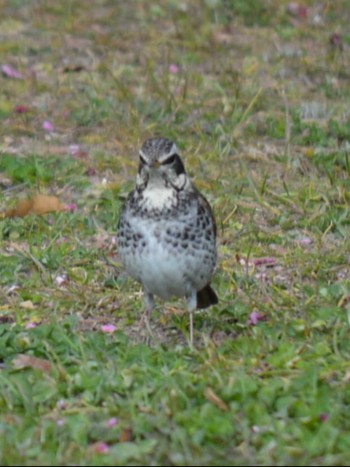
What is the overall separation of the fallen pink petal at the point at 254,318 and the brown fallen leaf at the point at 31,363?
1.20m

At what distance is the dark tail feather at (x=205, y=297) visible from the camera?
24.1 ft

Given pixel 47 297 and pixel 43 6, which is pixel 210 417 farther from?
pixel 43 6

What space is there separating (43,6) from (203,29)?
1.68 m

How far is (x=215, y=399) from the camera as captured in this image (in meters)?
5.91

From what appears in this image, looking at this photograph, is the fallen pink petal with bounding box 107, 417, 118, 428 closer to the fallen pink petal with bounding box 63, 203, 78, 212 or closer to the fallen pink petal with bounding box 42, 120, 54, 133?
the fallen pink petal with bounding box 63, 203, 78, 212

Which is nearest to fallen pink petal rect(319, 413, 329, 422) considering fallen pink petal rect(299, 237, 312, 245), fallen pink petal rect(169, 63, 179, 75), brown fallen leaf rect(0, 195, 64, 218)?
fallen pink petal rect(299, 237, 312, 245)

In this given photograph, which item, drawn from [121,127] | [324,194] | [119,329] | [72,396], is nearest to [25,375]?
[72,396]

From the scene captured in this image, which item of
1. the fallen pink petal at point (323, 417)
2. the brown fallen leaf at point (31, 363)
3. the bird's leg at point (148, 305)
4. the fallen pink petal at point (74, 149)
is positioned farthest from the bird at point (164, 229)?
the fallen pink petal at point (74, 149)

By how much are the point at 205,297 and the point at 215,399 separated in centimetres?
152

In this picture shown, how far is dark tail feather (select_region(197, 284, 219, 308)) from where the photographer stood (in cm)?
736

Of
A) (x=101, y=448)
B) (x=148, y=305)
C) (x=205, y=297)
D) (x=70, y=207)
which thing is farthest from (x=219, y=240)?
(x=101, y=448)

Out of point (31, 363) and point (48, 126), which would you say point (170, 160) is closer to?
point (31, 363)

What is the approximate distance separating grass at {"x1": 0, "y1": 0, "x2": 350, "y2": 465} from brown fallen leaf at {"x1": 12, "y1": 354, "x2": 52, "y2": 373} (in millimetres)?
20

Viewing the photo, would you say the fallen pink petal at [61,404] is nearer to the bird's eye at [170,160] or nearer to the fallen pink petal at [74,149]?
the bird's eye at [170,160]
